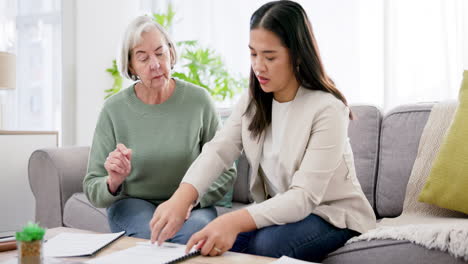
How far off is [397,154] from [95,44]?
306cm

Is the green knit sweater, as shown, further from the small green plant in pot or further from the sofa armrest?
the small green plant in pot

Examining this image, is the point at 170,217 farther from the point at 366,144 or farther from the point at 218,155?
the point at 366,144

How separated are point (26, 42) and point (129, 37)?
2991 mm

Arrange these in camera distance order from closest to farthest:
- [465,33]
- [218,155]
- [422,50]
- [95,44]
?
[218,155]
[465,33]
[422,50]
[95,44]

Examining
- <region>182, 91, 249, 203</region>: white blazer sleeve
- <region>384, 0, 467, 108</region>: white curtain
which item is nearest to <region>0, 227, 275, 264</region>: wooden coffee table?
<region>182, 91, 249, 203</region>: white blazer sleeve

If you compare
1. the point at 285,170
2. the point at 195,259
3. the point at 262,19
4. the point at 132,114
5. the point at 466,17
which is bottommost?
the point at 195,259

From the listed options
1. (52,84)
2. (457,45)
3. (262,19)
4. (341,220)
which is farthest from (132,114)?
(52,84)

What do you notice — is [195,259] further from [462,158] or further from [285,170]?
[462,158]

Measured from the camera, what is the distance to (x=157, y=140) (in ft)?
5.94

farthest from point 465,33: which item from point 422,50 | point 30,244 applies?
point 30,244

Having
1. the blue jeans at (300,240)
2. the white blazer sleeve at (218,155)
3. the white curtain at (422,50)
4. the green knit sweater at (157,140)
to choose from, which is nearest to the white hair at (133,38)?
the green knit sweater at (157,140)

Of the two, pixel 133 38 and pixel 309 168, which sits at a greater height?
pixel 133 38

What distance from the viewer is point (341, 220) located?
141 centimetres

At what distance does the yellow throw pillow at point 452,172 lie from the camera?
1.66 metres
